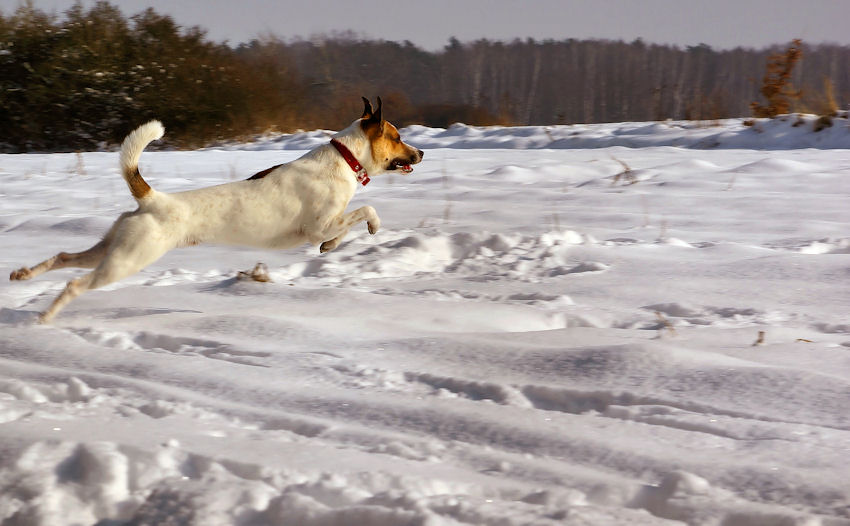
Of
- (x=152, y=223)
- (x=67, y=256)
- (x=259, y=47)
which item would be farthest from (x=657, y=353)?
(x=259, y=47)

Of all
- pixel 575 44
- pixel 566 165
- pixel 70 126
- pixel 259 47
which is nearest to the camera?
pixel 566 165

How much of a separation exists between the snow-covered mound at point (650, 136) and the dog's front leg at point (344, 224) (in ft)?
24.8

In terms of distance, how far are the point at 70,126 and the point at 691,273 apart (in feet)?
48.6

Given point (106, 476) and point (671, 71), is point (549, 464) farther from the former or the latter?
point (671, 71)

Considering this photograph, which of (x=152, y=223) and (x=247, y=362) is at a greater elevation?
(x=152, y=223)

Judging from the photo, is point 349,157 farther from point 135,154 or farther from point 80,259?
point 80,259

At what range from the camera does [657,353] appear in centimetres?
267

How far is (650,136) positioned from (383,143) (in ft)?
26.3

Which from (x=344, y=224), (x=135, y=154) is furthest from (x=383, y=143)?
(x=135, y=154)

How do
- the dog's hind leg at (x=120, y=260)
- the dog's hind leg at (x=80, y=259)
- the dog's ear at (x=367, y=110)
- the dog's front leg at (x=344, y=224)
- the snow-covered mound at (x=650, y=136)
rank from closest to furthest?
the dog's hind leg at (x=120, y=260), the dog's hind leg at (x=80, y=259), the dog's front leg at (x=344, y=224), the dog's ear at (x=367, y=110), the snow-covered mound at (x=650, y=136)

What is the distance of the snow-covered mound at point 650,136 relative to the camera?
34.4 feet

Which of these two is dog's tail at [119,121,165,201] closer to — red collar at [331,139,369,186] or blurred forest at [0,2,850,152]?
red collar at [331,139,369,186]

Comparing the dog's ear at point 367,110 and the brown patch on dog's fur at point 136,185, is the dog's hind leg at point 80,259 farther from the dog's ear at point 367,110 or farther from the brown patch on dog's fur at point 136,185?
the dog's ear at point 367,110

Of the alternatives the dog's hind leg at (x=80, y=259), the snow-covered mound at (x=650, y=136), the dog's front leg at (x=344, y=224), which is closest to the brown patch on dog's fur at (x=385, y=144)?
the dog's front leg at (x=344, y=224)
